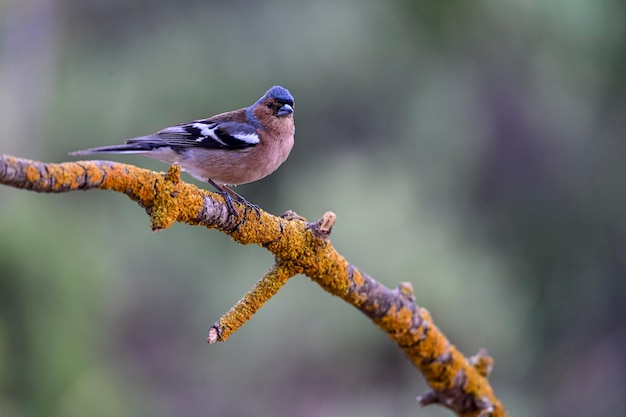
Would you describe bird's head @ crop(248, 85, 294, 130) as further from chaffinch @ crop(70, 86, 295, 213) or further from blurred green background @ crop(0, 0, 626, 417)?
blurred green background @ crop(0, 0, 626, 417)

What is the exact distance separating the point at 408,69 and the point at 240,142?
213 inches

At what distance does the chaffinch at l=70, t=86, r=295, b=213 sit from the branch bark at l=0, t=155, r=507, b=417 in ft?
3.66

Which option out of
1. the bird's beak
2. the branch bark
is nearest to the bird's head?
the bird's beak

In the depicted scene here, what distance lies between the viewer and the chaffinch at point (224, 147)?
12.9 feet

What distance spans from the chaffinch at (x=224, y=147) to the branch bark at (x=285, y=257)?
1116 millimetres

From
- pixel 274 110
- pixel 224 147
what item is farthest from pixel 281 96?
pixel 224 147

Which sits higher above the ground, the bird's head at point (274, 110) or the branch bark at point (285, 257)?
the bird's head at point (274, 110)

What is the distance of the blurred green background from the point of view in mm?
6773

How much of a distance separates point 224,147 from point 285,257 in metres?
1.41

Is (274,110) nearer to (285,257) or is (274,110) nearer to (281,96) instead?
(281,96)

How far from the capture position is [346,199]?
24.1 feet

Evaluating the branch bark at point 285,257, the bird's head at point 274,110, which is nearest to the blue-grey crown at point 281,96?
the bird's head at point 274,110

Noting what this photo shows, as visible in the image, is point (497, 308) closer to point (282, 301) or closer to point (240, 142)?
point (282, 301)

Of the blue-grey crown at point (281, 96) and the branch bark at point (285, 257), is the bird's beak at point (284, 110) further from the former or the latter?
the branch bark at point (285, 257)
